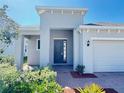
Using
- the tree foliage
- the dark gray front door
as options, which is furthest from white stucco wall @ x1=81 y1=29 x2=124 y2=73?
the tree foliage

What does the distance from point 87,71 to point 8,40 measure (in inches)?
297

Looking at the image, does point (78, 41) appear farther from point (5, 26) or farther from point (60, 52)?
point (5, 26)

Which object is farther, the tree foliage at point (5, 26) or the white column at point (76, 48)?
the white column at point (76, 48)

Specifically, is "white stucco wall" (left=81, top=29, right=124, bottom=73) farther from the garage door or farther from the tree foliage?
the tree foliage

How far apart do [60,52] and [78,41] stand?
3863mm

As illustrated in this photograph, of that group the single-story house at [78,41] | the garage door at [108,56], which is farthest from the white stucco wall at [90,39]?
the garage door at [108,56]

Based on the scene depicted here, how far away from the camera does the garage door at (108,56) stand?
14125 mm

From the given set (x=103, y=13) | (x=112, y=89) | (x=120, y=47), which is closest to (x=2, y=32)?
(x=112, y=89)

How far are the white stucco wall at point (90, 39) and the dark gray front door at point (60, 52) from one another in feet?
16.6

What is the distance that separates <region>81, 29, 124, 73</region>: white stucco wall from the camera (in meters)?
13.6

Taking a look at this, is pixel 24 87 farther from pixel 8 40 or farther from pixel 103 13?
pixel 103 13

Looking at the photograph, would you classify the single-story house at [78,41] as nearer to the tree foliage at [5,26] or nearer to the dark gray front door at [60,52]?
the dark gray front door at [60,52]

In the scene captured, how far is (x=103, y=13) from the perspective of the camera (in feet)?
78.2

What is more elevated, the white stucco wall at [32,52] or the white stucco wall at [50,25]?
the white stucco wall at [50,25]
